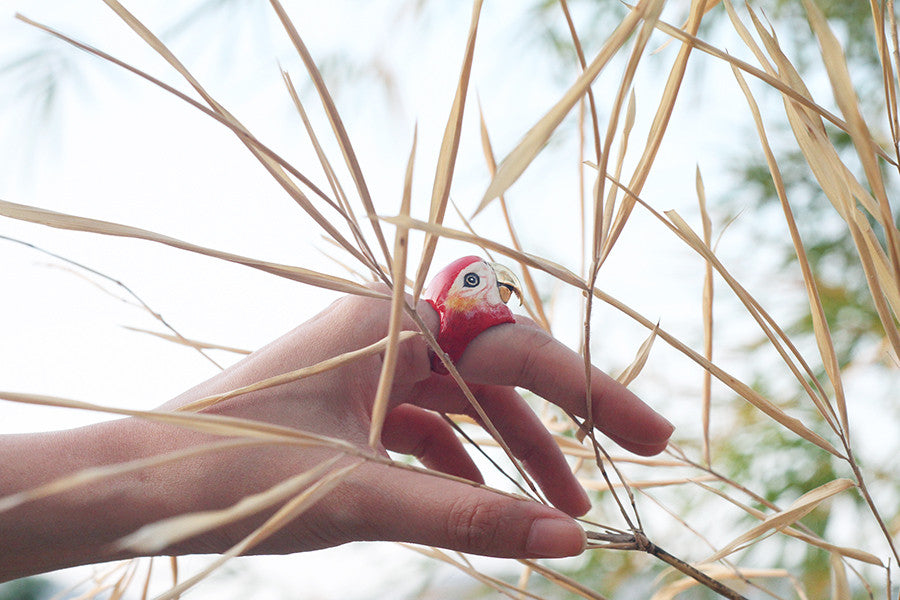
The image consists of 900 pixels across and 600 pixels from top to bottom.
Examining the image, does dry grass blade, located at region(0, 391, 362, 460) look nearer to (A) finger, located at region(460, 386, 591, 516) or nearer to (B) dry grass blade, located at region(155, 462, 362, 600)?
(B) dry grass blade, located at region(155, 462, 362, 600)

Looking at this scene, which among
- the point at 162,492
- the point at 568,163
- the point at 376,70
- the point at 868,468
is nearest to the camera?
the point at 162,492

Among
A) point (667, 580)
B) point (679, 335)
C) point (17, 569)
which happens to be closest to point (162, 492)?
point (17, 569)

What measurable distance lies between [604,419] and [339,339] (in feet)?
0.35

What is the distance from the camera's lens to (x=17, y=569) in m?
0.25

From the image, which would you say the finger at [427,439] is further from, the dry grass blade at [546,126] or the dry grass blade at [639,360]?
the dry grass blade at [546,126]

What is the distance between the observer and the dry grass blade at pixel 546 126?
0.11 meters

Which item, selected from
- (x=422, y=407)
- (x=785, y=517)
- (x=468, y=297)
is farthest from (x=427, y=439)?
(x=785, y=517)

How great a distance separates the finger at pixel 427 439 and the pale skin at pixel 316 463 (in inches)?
2.7

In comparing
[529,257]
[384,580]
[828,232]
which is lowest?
[384,580]

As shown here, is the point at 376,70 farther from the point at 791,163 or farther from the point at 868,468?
the point at 868,468

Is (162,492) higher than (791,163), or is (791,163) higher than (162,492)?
(791,163)

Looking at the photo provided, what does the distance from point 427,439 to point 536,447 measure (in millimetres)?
58

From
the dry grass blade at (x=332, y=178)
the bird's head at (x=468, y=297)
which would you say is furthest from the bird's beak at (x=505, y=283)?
the dry grass blade at (x=332, y=178)

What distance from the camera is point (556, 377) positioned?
0.29 m
